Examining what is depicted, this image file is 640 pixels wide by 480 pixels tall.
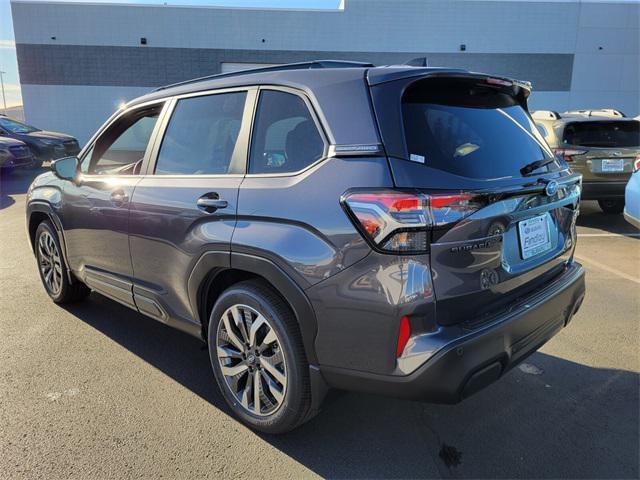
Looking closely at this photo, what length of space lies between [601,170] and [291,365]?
683cm

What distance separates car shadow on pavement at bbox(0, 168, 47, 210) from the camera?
10.4 metres

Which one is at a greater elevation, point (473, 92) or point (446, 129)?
point (473, 92)

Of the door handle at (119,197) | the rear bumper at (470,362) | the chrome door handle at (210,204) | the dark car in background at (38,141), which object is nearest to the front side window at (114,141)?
the door handle at (119,197)

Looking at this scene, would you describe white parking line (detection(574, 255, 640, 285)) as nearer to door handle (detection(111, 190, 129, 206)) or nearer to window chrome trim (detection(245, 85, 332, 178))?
window chrome trim (detection(245, 85, 332, 178))

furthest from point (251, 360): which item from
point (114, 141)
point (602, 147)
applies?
point (602, 147)

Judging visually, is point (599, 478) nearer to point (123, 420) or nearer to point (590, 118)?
point (123, 420)

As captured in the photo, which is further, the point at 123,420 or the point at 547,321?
the point at 123,420

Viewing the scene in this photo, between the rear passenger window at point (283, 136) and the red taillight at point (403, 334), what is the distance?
0.84 meters

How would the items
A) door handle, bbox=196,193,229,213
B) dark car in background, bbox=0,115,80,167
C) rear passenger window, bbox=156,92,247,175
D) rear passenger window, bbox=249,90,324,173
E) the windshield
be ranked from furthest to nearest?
the windshield, dark car in background, bbox=0,115,80,167, rear passenger window, bbox=156,92,247,175, door handle, bbox=196,193,229,213, rear passenger window, bbox=249,90,324,173

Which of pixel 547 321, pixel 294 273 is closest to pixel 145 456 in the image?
pixel 294 273

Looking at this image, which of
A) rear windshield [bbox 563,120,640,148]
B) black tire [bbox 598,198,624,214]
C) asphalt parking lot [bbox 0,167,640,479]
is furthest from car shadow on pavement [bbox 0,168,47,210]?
black tire [bbox 598,198,624,214]

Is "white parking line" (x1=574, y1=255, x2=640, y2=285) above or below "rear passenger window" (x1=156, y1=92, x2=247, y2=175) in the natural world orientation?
below

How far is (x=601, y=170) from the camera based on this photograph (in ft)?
23.9

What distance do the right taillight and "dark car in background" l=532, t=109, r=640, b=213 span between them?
20.6 ft
